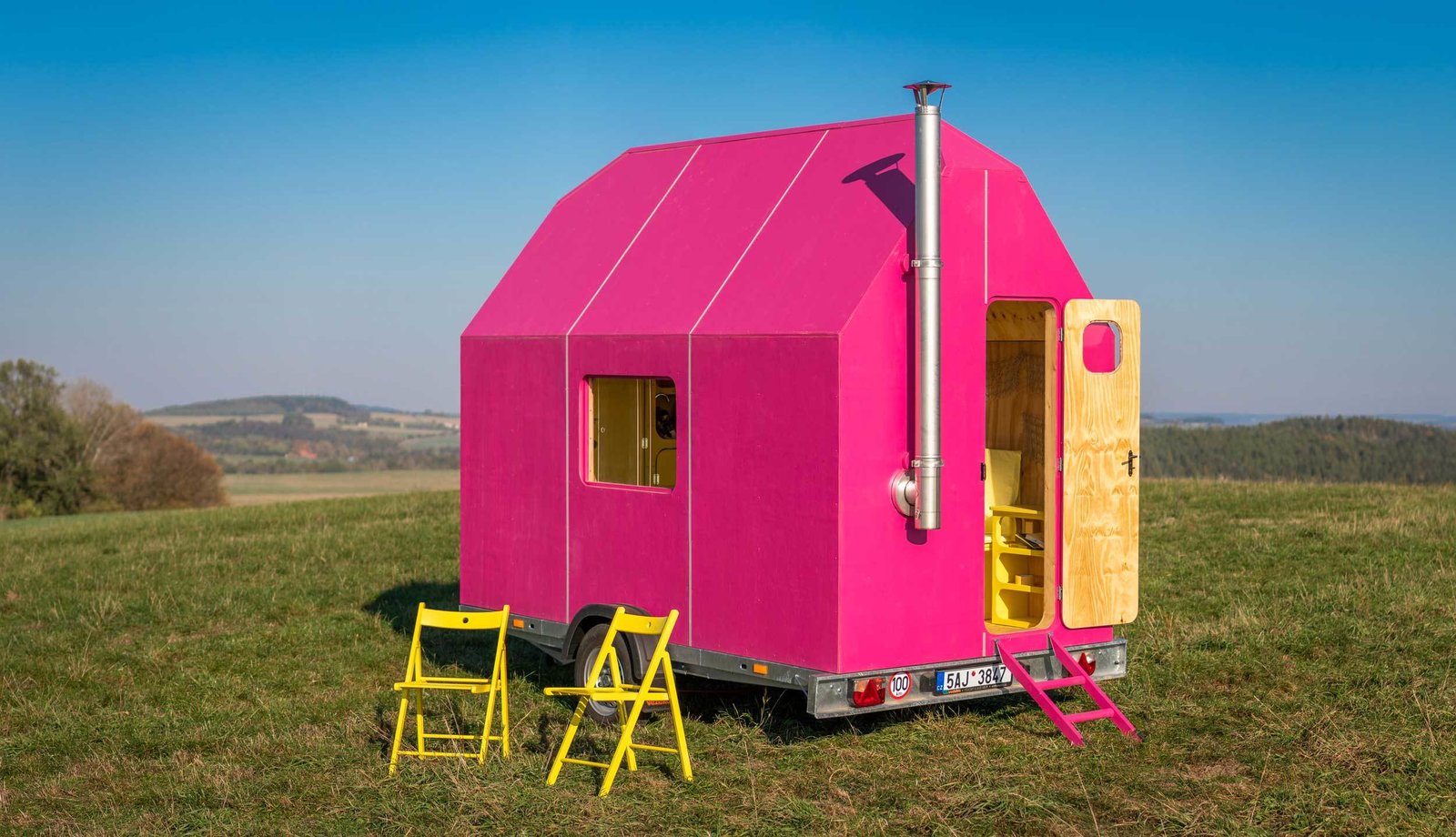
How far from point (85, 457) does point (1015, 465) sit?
159ft

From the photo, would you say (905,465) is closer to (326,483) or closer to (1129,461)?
(1129,461)

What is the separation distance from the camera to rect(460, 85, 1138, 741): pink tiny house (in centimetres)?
788

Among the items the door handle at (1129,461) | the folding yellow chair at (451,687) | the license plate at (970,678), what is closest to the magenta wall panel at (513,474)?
the folding yellow chair at (451,687)

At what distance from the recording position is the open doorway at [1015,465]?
9.84 metres

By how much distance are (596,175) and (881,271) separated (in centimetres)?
352

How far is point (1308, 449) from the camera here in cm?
4028

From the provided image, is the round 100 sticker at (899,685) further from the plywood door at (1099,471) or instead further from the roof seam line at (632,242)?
the roof seam line at (632,242)

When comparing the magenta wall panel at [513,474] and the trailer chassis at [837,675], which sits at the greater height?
the magenta wall panel at [513,474]

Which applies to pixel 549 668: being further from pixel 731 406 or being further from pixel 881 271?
pixel 881 271

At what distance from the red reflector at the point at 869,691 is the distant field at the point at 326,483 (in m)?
56.5

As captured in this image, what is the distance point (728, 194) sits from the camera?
938 centimetres

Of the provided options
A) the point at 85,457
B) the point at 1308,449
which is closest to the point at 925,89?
the point at 1308,449

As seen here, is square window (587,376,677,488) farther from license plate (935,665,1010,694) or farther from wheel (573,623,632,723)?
license plate (935,665,1010,694)

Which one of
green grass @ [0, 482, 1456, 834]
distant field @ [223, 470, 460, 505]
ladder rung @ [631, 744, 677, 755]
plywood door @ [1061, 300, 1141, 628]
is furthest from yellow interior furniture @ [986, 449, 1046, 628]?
distant field @ [223, 470, 460, 505]
